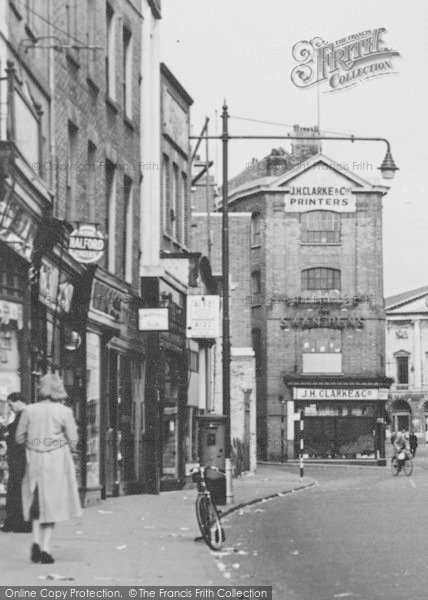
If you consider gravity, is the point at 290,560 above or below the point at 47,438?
below

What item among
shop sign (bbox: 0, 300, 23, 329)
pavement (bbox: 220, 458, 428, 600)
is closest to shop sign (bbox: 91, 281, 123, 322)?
pavement (bbox: 220, 458, 428, 600)

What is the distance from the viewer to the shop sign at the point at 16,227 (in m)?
16.9

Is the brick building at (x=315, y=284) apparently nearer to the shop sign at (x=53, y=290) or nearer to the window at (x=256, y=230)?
the window at (x=256, y=230)

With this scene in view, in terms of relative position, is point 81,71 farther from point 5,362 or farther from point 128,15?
point 5,362

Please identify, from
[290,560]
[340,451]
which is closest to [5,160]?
[290,560]

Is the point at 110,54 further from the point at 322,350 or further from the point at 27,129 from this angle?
the point at 322,350

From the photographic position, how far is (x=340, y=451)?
2707 inches

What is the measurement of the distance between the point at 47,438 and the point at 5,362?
496 cm

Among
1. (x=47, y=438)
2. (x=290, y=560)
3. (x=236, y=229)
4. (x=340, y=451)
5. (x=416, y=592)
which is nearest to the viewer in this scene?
(x=416, y=592)

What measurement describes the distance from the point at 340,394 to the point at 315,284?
6256 millimetres

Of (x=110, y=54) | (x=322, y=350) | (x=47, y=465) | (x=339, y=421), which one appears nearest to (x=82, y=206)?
(x=110, y=54)

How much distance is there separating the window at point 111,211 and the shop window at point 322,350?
45327 mm

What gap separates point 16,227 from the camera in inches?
694

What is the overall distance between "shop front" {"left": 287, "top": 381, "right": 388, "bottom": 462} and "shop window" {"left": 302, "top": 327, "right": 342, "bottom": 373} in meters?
1.27
